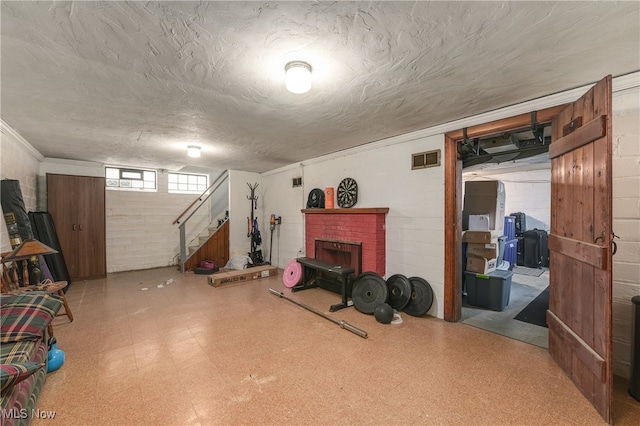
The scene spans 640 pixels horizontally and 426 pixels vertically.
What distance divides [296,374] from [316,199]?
10.9ft

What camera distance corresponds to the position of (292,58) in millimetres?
1815

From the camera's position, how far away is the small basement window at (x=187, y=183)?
6.66 m

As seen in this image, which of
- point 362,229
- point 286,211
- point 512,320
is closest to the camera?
point 512,320

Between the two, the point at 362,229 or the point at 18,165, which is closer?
the point at 18,165

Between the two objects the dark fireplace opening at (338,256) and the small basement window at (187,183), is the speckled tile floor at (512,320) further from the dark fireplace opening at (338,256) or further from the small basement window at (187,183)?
the small basement window at (187,183)

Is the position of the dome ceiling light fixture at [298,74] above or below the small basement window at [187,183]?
above

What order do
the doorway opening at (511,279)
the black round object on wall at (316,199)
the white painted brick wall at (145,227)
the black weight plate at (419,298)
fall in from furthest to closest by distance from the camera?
the white painted brick wall at (145,227)
the black round object on wall at (316,199)
the black weight plate at (419,298)
the doorway opening at (511,279)

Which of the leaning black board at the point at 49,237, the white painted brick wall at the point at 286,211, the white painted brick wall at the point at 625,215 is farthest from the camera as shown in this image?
the white painted brick wall at the point at 286,211

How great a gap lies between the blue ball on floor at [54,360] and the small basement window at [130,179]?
15.6ft

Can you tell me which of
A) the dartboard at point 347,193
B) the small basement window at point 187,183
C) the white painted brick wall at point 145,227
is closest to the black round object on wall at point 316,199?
the dartboard at point 347,193

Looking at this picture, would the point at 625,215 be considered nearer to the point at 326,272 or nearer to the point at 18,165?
the point at 326,272

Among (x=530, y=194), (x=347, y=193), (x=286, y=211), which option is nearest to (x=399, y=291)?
(x=347, y=193)

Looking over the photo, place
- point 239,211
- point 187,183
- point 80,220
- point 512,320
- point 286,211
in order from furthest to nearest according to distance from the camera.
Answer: point 187,183
point 239,211
point 286,211
point 80,220
point 512,320

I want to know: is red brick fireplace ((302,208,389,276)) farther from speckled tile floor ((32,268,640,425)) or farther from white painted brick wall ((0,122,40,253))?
white painted brick wall ((0,122,40,253))
